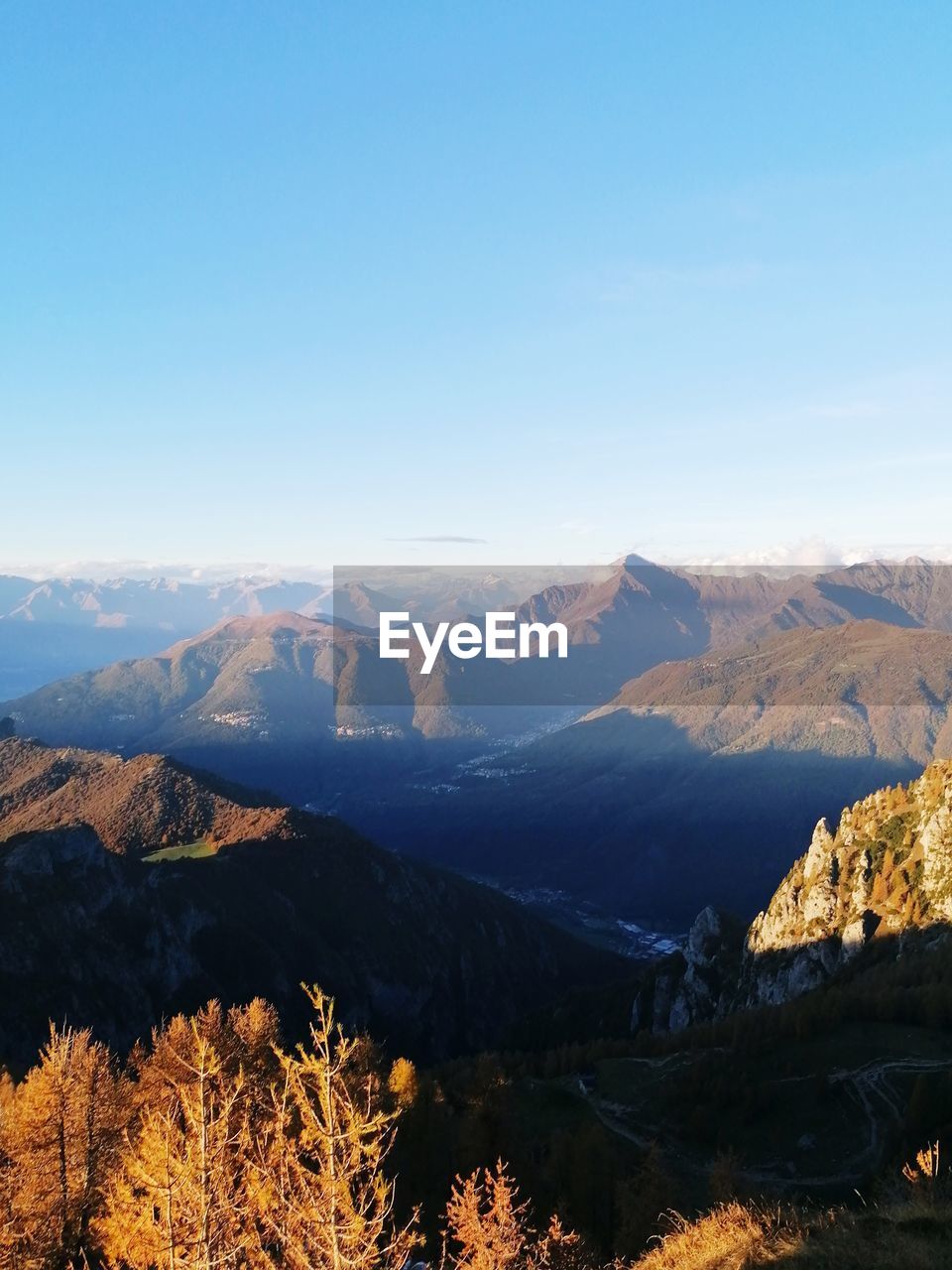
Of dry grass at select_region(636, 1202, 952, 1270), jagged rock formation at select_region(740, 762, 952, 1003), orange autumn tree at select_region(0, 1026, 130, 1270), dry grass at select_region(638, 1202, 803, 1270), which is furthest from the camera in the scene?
jagged rock formation at select_region(740, 762, 952, 1003)

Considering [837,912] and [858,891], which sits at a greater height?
[858,891]

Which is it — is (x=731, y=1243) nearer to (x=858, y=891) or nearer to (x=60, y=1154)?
(x=60, y=1154)

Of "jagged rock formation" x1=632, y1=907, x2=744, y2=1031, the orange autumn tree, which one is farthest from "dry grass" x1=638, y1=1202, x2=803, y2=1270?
"jagged rock formation" x1=632, y1=907, x2=744, y2=1031

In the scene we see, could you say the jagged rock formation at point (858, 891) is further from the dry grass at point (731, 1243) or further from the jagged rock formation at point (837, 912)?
the dry grass at point (731, 1243)

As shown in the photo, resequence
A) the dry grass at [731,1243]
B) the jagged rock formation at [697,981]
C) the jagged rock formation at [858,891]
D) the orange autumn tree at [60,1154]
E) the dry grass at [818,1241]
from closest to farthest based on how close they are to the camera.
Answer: the dry grass at [818,1241] → the dry grass at [731,1243] → the orange autumn tree at [60,1154] → the jagged rock formation at [858,891] → the jagged rock formation at [697,981]

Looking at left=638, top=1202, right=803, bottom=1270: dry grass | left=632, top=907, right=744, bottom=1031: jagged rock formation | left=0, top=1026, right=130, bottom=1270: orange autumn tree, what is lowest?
left=632, top=907, right=744, bottom=1031: jagged rock formation

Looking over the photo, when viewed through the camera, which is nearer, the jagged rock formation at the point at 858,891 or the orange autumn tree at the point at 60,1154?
the orange autumn tree at the point at 60,1154

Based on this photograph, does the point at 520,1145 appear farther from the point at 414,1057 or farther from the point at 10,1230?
the point at 414,1057

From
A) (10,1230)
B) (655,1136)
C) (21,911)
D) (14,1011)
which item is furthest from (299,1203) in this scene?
(21,911)

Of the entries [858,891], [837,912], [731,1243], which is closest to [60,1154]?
[731,1243]

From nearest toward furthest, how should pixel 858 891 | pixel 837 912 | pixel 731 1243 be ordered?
pixel 731 1243 < pixel 858 891 < pixel 837 912

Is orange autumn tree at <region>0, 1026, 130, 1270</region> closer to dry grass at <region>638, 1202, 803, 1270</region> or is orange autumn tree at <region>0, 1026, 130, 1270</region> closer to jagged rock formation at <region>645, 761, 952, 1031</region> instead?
dry grass at <region>638, 1202, 803, 1270</region>

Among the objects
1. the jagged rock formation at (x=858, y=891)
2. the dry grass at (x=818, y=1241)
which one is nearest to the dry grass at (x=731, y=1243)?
the dry grass at (x=818, y=1241)
